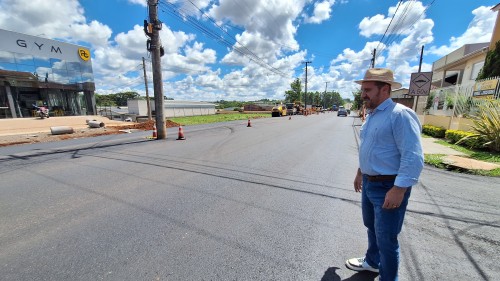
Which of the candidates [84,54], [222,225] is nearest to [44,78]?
[84,54]

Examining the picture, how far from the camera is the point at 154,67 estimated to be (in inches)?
424

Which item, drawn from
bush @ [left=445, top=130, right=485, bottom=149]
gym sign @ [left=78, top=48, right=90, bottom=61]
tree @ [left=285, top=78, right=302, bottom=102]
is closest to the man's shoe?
bush @ [left=445, top=130, right=485, bottom=149]

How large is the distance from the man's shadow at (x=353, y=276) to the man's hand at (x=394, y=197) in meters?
0.90

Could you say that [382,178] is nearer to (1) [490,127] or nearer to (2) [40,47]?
(1) [490,127]

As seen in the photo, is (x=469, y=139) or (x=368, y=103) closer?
(x=368, y=103)

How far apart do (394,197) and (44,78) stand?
3029 centimetres

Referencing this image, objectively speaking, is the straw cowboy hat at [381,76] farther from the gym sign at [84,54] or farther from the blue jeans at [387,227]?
the gym sign at [84,54]

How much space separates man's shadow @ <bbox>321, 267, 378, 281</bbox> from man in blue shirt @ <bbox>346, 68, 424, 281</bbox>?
0.94 ft

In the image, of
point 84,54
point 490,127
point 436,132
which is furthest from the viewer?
point 84,54

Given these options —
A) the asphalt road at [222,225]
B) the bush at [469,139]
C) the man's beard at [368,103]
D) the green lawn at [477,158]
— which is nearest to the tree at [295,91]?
the bush at [469,139]

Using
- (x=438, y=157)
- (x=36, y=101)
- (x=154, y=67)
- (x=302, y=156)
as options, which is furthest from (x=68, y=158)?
(x=36, y=101)

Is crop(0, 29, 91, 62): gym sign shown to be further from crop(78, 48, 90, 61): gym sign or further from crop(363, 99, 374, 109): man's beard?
crop(363, 99, 374, 109): man's beard

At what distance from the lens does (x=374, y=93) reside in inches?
77.7

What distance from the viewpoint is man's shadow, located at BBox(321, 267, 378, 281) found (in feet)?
7.21
